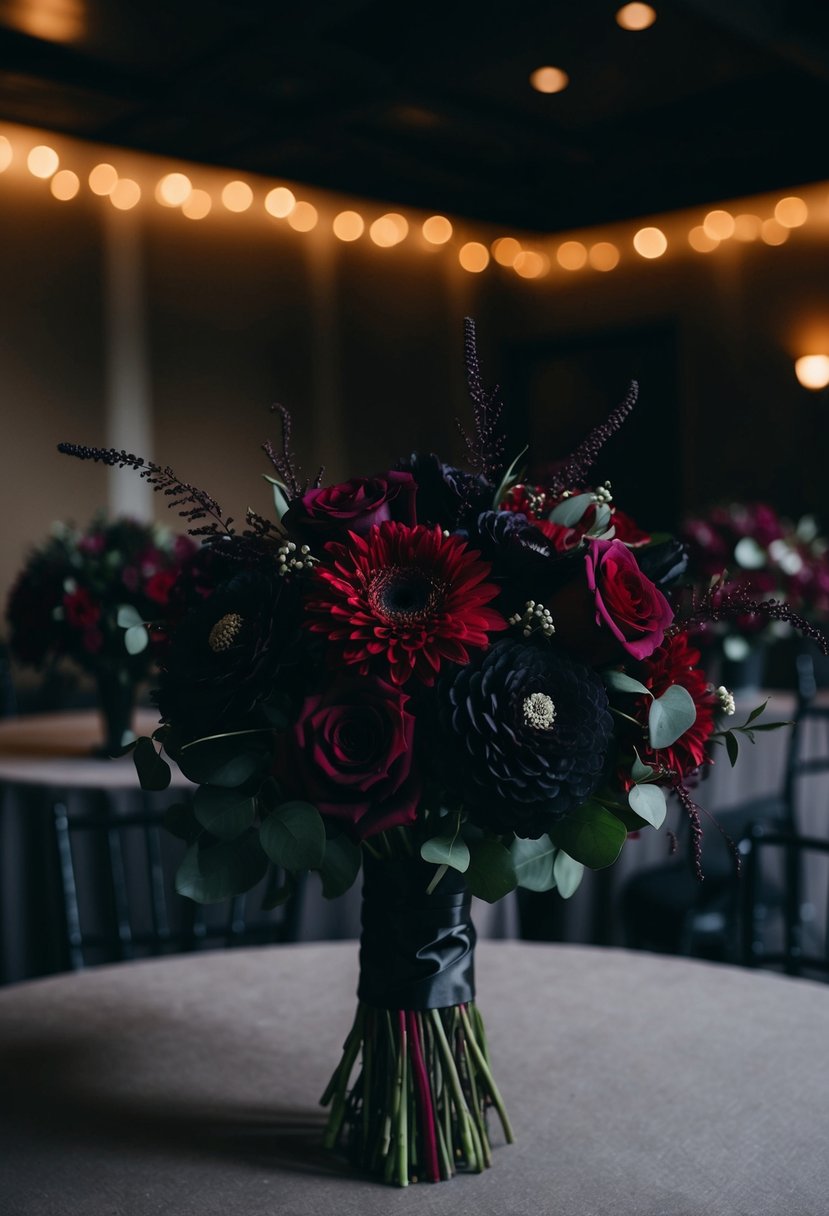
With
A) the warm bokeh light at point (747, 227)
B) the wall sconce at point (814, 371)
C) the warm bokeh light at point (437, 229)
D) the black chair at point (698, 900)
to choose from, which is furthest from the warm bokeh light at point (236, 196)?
the black chair at point (698, 900)

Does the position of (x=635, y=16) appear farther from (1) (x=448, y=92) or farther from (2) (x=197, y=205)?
(2) (x=197, y=205)

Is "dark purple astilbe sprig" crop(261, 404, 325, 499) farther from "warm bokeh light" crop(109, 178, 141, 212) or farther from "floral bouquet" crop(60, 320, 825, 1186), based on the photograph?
"warm bokeh light" crop(109, 178, 141, 212)

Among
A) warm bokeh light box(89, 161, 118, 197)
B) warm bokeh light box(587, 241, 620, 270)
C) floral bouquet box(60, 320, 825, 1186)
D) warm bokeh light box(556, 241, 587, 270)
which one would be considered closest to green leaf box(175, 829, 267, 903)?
floral bouquet box(60, 320, 825, 1186)

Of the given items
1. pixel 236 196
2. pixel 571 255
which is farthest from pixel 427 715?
pixel 571 255

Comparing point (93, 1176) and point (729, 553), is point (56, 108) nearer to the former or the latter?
point (729, 553)

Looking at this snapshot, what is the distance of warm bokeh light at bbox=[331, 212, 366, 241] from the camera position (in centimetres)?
621

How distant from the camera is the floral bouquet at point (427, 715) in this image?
32.2 inches

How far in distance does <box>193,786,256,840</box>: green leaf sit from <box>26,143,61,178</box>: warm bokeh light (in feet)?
16.1

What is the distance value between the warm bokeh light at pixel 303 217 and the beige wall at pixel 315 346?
0.19 ft

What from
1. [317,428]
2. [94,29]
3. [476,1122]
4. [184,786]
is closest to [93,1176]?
[476,1122]

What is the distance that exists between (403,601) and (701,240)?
5754mm

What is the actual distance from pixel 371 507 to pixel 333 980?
0.75 m

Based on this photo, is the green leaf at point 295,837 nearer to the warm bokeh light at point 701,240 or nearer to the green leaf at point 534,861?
the green leaf at point 534,861

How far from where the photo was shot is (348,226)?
6.24m
